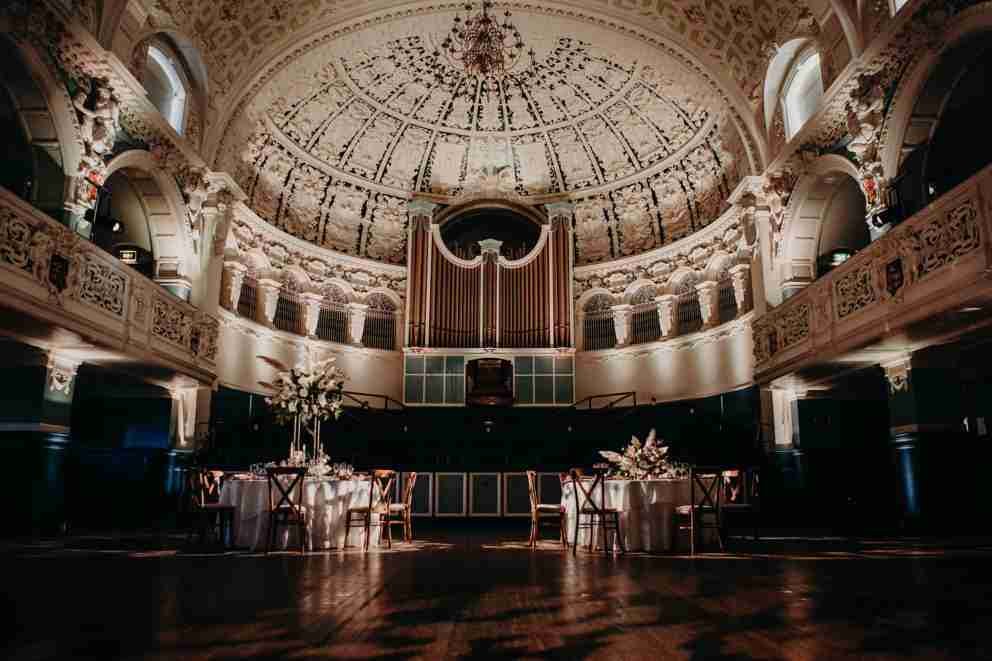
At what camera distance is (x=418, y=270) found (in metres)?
16.4

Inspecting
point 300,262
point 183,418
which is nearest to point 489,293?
point 300,262

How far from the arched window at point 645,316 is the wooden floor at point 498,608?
9.88 m

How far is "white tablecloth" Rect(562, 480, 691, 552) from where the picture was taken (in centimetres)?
737

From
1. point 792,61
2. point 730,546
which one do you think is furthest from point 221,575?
point 792,61

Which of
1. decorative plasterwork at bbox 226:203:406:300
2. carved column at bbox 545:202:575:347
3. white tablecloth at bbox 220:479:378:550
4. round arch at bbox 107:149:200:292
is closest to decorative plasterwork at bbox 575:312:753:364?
carved column at bbox 545:202:575:347

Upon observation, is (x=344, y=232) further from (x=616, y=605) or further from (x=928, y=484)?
(x=616, y=605)

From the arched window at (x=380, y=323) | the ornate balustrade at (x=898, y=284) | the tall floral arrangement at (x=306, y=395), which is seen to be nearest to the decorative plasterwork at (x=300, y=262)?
the arched window at (x=380, y=323)

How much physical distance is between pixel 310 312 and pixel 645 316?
7.64m

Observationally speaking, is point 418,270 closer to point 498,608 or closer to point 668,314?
point 668,314

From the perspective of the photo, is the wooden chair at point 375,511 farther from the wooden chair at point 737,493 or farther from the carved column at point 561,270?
the carved column at point 561,270

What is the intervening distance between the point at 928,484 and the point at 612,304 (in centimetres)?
857

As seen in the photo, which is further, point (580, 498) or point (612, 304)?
point (612, 304)

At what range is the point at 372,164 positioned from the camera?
655 inches

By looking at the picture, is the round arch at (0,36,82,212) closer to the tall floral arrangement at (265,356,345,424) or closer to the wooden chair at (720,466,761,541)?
the tall floral arrangement at (265,356,345,424)
